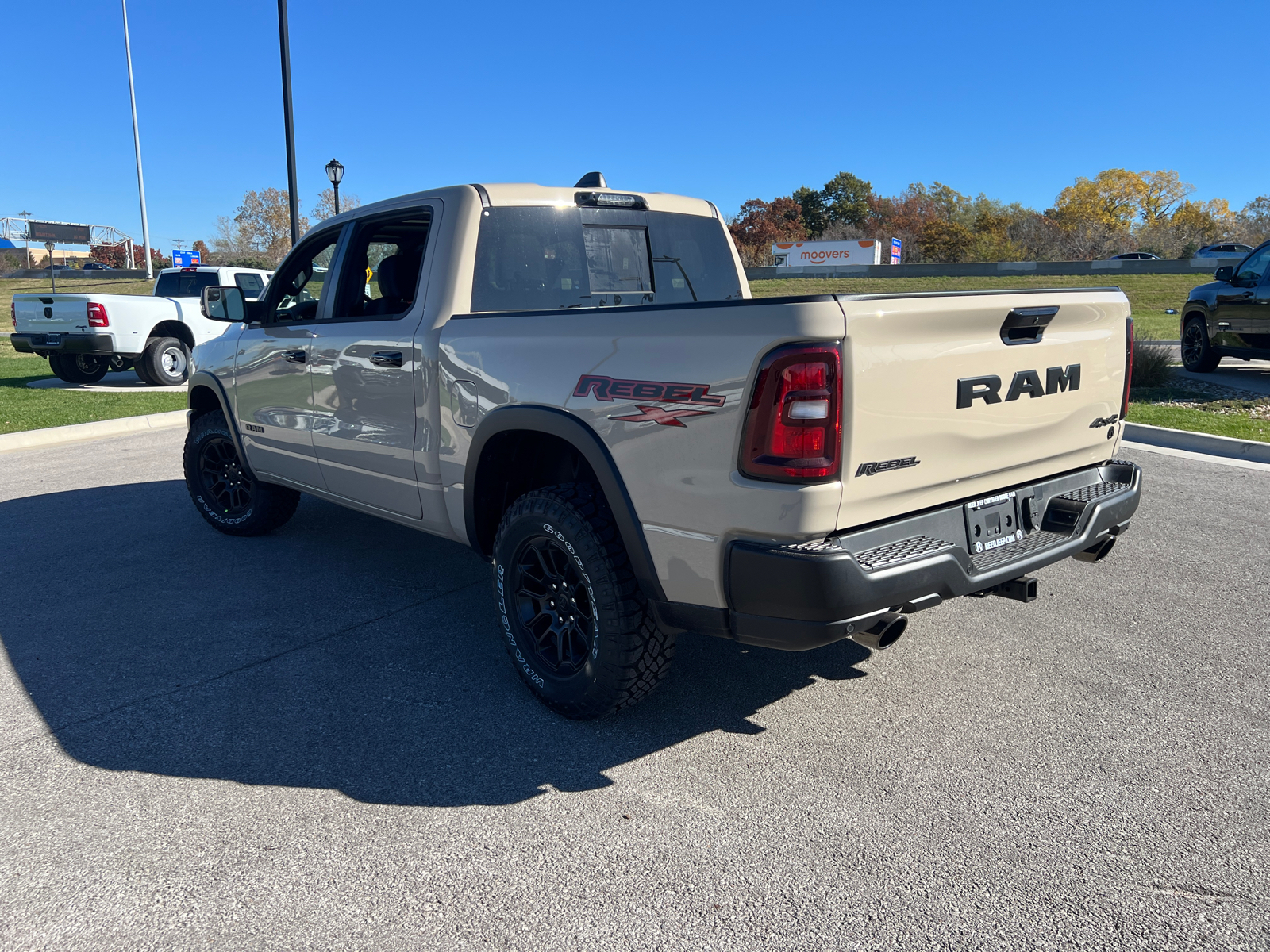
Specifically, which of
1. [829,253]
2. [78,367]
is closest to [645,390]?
[78,367]

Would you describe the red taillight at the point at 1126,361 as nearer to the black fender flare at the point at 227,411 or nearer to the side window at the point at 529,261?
the side window at the point at 529,261

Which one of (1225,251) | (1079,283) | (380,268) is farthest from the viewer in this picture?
(1225,251)

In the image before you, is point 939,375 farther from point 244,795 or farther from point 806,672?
point 244,795

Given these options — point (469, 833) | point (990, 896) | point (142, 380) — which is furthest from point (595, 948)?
point (142, 380)

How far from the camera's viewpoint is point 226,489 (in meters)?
6.11

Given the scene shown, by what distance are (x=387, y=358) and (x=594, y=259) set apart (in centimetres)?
107

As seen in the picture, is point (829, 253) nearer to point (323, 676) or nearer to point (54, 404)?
point (54, 404)

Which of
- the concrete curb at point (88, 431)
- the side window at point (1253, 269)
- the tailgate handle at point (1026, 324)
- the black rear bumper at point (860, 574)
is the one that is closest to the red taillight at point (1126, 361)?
the tailgate handle at point (1026, 324)

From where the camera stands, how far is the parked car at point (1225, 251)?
44.2 metres

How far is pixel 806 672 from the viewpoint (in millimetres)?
3855

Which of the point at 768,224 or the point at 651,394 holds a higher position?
the point at 768,224

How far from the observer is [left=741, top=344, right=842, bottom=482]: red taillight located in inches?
102

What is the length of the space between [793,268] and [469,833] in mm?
53448

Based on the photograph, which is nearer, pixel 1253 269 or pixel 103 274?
pixel 1253 269
